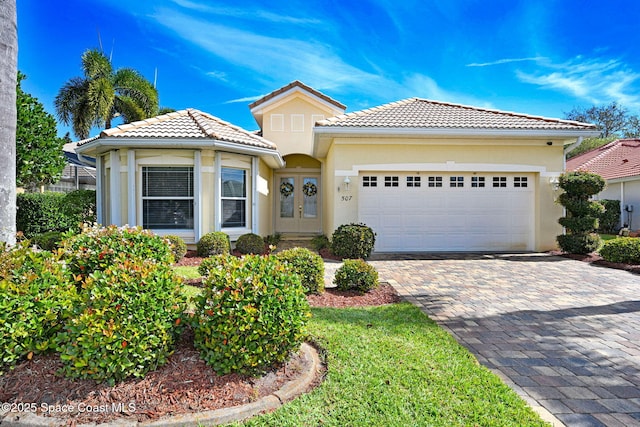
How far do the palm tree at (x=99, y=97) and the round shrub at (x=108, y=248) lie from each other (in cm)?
1861

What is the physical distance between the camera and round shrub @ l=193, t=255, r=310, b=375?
2715 mm

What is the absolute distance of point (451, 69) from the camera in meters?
12.5

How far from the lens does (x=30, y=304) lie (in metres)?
2.78

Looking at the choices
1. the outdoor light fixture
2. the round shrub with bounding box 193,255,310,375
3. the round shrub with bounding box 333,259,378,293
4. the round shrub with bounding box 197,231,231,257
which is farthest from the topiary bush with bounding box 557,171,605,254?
the round shrub with bounding box 193,255,310,375

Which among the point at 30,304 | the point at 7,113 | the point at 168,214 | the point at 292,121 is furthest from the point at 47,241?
the point at 292,121

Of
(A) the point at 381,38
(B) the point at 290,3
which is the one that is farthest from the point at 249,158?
(A) the point at 381,38

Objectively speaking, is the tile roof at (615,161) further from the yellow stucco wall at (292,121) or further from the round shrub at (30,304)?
the round shrub at (30,304)

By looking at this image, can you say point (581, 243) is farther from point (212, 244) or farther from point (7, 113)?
point (7, 113)

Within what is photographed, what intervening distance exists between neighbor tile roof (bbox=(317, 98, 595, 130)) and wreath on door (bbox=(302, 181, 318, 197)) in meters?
4.64

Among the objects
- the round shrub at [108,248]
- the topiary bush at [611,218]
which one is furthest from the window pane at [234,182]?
the topiary bush at [611,218]

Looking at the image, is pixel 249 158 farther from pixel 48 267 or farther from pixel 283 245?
pixel 48 267

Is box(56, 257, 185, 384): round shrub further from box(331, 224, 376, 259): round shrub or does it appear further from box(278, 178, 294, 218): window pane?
box(278, 178, 294, 218): window pane

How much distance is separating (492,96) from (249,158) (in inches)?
533

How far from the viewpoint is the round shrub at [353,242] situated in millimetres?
9070
